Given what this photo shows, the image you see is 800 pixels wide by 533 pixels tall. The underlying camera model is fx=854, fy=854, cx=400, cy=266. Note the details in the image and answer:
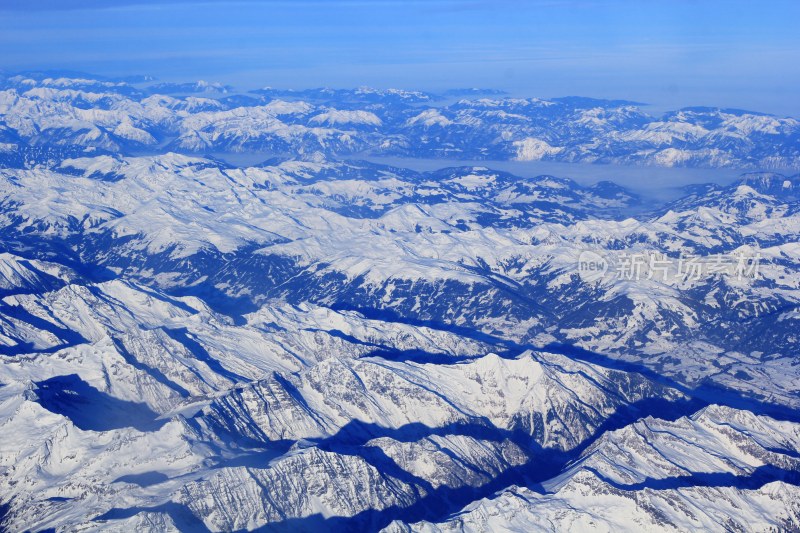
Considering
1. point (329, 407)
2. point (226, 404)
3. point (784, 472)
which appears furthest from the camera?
point (329, 407)

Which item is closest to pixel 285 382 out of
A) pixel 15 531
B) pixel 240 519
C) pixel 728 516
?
pixel 240 519

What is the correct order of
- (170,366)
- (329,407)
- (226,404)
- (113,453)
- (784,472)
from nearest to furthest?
1. (113,453)
2. (784,472)
3. (226,404)
4. (329,407)
5. (170,366)

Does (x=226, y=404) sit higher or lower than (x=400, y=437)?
higher

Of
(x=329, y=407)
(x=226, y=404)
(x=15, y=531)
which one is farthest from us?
(x=329, y=407)

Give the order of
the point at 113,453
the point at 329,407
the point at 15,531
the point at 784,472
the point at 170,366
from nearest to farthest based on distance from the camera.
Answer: the point at 15,531 → the point at 113,453 → the point at 784,472 → the point at 329,407 → the point at 170,366

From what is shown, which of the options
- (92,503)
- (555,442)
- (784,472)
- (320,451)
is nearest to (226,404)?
(320,451)

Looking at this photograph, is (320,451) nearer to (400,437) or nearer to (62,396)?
(400,437)

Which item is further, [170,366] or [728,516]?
[170,366]

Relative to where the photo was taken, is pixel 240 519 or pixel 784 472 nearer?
pixel 240 519

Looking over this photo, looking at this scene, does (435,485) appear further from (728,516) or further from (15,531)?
(15,531)
